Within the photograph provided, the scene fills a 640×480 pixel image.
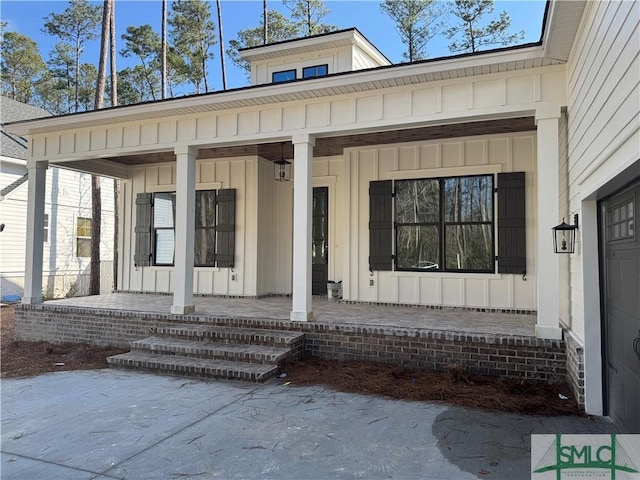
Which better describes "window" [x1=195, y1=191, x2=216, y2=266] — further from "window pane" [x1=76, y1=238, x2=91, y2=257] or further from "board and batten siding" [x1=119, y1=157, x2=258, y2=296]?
"window pane" [x1=76, y1=238, x2=91, y2=257]

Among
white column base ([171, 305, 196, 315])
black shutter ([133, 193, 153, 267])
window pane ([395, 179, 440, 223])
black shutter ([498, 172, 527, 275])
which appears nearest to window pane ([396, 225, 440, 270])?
window pane ([395, 179, 440, 223])

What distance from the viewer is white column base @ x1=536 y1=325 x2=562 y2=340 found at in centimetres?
412

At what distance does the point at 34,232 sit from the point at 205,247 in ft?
9.12

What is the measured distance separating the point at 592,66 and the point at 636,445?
2.51 m

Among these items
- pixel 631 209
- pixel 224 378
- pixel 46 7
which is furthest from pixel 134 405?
pixel 46 7

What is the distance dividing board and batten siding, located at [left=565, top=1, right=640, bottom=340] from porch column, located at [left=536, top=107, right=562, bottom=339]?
0.42 ft

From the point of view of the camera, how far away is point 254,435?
3094 mm

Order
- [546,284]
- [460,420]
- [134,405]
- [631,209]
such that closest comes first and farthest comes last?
[631,209] → [460,420] → [134,405] → [546,284]

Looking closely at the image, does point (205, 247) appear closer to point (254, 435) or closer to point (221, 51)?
point (254, 435)

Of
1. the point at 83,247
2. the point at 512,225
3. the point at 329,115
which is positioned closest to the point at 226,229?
the point at 329,115

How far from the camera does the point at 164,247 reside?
8.73 metres

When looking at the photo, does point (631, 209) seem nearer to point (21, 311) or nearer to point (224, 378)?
point (224, 378)

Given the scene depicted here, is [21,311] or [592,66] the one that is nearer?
[592,66]

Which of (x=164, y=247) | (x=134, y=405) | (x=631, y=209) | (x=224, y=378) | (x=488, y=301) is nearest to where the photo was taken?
(x=631, y=209)
